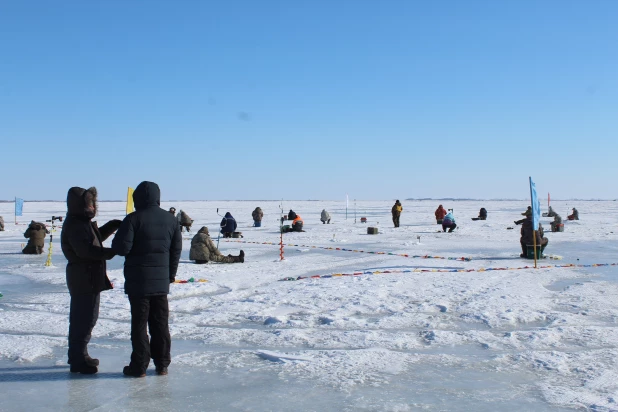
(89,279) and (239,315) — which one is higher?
(89,279)

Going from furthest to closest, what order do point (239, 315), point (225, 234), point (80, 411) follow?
point (225, 234) → point (239, 315) → point (80, 411)

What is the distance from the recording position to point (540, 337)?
6.72m

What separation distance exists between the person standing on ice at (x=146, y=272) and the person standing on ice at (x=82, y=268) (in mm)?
238

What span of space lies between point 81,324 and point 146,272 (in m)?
0.83

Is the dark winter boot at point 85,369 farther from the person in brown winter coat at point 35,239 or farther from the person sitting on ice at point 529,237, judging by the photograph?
the person in brown winter coat at point 35,239

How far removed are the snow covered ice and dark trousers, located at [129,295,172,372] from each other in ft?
0.54

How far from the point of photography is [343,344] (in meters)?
6.51

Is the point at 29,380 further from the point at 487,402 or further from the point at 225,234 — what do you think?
the point at 225,234

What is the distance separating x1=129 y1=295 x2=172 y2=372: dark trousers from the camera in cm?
526

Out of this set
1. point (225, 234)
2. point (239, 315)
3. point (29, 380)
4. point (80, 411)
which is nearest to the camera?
point (80, 411)

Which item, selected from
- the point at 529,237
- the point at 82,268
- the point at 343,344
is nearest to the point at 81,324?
the point at 82,268

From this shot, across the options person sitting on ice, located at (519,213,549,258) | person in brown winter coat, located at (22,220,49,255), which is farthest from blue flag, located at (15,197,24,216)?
person sitting on ice, located at (519,213,549,258)

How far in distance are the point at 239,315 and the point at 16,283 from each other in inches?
232

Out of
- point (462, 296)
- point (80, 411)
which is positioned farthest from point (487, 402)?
point (462, 296)
